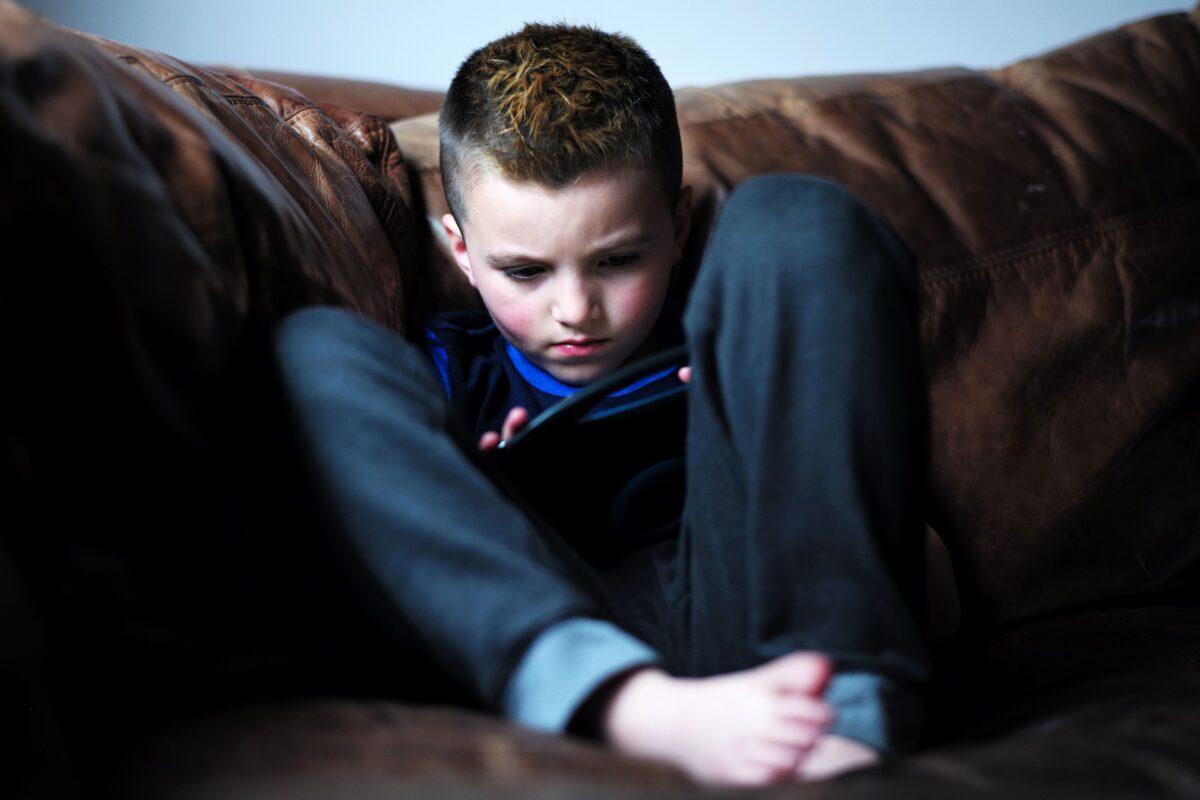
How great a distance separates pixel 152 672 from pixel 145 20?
4.48 ft

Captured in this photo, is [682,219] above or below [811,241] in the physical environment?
below

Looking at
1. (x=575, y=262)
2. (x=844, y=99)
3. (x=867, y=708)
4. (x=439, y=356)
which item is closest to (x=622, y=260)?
(x=575, y=262)

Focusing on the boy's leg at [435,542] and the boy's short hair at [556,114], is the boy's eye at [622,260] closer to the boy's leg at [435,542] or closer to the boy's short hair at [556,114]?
the boy's short hair at [556,114]

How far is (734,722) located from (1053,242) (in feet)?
2.66

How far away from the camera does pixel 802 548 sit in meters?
0.58

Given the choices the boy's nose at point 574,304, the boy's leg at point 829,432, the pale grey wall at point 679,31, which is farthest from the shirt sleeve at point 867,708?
the pale grey wall at point 679,31

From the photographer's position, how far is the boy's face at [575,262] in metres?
0.99

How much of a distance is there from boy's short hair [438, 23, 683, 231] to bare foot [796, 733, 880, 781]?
1.94ft

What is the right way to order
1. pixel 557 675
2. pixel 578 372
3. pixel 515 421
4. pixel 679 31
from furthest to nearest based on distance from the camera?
pixel 679 31 → pixel 578 372 → pixel 515 421 → pixel 557 675

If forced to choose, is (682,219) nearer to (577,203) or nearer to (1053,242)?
(577,203)

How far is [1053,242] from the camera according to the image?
114 centimetres

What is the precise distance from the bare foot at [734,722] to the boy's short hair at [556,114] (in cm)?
58

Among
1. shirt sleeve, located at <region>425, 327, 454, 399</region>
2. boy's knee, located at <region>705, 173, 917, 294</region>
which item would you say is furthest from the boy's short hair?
boy's knee, located at <region>705, 173, 917, 294</region>

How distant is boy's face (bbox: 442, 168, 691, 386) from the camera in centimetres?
99
